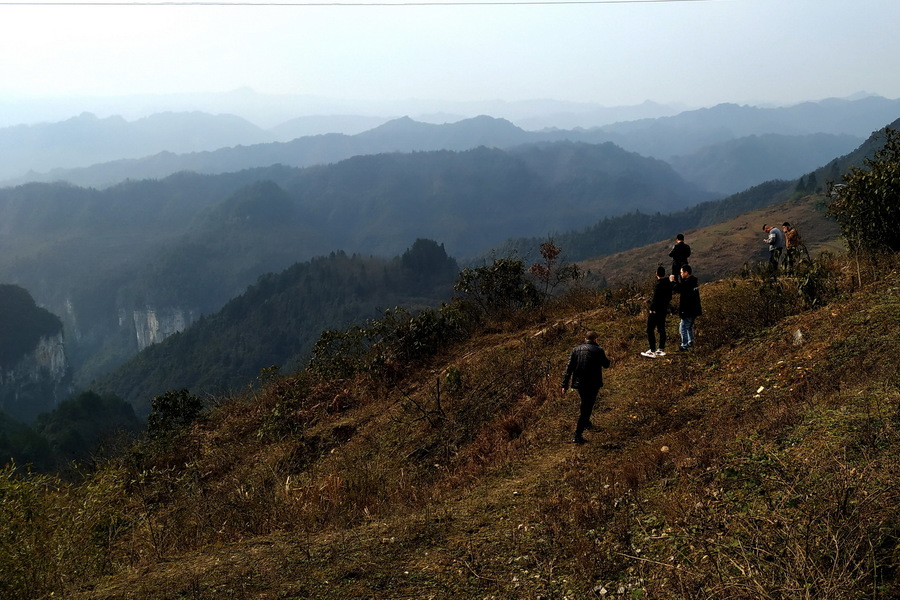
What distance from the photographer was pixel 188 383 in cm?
12462

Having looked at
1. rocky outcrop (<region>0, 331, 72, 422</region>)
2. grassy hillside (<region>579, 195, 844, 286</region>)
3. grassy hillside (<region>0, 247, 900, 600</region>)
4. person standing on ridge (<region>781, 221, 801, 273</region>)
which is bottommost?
rocky outcrop (<region>0, 331, 72, 422</region>)

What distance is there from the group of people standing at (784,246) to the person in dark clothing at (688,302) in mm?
4230

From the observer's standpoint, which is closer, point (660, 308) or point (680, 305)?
point (680, 305)

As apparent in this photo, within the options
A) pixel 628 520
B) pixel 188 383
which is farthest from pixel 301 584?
pixel 188 383

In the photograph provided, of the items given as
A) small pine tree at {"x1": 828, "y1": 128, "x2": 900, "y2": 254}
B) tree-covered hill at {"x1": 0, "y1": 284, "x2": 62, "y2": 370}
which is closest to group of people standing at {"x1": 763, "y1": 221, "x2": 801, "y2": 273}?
small pine tree at {"x1": 828, "y1": 128, "x2": 900, "y2": 254}

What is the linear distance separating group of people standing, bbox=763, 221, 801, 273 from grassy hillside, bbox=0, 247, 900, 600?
0.98m

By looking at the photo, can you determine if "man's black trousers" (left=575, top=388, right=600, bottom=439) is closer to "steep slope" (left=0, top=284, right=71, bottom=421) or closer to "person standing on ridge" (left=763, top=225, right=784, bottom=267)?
"person standing on ridge" (left=763, top=225, right=784, bottom=267)

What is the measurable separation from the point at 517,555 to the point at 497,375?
6.66 metres

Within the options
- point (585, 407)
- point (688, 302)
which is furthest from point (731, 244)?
point (585, 407)

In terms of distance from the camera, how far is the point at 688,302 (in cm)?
974

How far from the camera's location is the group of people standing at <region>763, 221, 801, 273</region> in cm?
1270

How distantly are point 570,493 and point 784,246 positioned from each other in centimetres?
1026

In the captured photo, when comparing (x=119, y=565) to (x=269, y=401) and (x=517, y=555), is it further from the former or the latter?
(x=269, y=401)

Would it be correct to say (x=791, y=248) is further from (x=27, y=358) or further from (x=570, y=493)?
(x=27, y=358)
